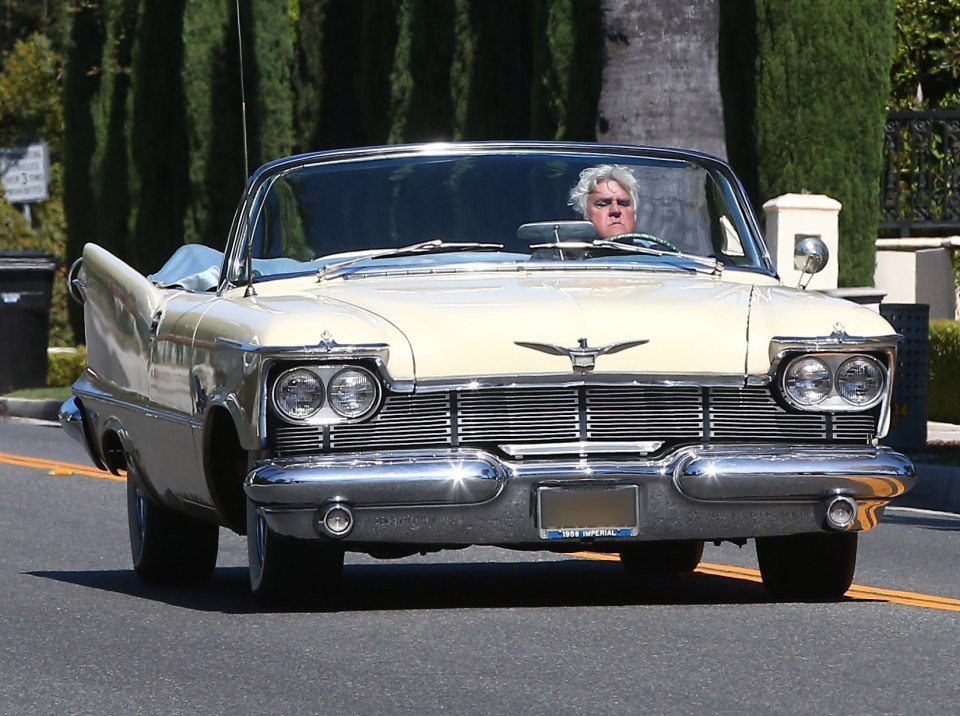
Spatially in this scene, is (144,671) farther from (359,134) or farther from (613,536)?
Result: (359,134)

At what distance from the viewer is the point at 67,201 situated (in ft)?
110

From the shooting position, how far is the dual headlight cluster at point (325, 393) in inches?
276

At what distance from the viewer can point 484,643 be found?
682cm

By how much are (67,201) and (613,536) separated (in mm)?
27349

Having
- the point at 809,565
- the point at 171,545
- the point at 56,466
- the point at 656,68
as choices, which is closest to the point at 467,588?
the point at 171,545

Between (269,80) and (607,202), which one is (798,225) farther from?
(607,202)

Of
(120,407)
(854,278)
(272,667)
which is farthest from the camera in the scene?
(854,278)

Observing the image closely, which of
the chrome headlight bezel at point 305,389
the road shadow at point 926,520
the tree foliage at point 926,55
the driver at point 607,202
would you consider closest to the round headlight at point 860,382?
the driver at point 607,202

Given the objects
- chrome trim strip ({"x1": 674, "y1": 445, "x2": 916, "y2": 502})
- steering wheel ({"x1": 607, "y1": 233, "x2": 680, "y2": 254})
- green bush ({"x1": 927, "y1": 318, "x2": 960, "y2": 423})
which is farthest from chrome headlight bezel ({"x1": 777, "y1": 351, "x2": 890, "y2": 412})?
green bush ({"x1": 927, "y1": 318, "x2": 960, "y2": 423})

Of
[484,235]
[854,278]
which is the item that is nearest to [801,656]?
[484,235]

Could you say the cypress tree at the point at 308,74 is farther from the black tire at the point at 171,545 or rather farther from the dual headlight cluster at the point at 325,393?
the dual headlight cluster at the point at 325,393

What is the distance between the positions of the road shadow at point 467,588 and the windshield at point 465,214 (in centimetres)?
114

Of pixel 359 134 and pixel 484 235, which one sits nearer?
pixel 484 235

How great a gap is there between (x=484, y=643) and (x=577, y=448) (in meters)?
0.64
